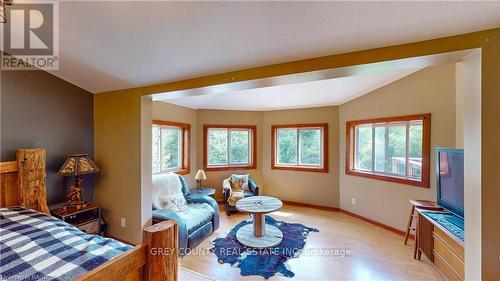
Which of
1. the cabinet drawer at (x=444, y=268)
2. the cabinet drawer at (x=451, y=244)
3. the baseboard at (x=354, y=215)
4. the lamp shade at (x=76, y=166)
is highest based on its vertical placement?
the lamp shade at (x=76, y=166)

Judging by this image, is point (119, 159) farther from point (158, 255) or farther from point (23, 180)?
point (158, 255)

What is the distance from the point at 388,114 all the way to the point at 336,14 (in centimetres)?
268

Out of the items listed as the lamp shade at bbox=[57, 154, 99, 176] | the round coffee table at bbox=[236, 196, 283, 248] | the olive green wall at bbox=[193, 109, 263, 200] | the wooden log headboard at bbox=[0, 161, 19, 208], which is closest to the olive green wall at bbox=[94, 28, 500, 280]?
the round coffee table at bbox=[236, 196, 283, 248]

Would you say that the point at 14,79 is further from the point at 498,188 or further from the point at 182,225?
the point at 498,188

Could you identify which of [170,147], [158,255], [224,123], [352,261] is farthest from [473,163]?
[170,147]

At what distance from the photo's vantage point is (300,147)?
476 cm

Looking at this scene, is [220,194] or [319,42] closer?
[319,42]

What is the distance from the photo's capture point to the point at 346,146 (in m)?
4.07

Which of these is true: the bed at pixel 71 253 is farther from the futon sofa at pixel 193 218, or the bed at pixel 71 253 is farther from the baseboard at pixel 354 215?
the baseboard at pixel 354 215

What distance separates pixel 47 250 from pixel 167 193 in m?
1.81

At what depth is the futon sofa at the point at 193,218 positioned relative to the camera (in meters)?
2.54

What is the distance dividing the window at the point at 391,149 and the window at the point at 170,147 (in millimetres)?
3380

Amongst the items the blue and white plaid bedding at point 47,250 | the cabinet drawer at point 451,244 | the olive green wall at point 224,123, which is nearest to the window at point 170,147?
the olive green wall at point 224,123

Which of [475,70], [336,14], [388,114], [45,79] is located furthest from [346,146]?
[45,79]
